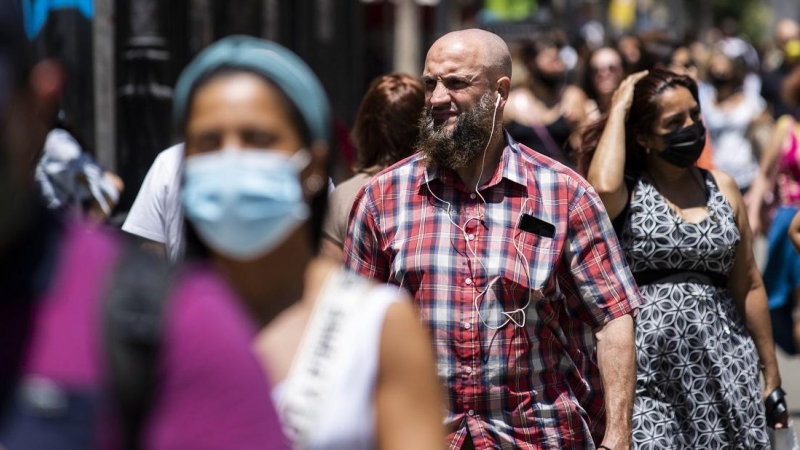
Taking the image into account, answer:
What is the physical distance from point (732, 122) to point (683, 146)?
8.62 meters

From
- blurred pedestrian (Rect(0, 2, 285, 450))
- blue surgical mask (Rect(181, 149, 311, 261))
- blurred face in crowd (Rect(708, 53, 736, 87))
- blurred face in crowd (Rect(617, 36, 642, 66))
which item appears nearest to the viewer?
blurred pedestrian (Rect(0, 2, 285, 450))

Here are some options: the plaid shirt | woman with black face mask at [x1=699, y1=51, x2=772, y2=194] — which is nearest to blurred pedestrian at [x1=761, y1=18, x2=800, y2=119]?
woman with black face mask at [x1=699, y1=51, x2=772, y2=194]

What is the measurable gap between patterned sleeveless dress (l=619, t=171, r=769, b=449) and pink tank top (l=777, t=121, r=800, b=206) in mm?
3677

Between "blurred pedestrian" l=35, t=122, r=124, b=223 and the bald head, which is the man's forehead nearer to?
the bald head

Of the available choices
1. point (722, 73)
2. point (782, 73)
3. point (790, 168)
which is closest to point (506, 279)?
point (790, 168)

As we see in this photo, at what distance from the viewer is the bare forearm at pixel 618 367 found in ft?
14.3

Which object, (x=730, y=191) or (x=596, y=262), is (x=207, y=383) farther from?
(x=730, y=191)

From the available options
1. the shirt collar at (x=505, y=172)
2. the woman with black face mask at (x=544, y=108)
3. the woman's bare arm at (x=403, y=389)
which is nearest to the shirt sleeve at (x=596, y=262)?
the shirt collar at (x=505, y=172)

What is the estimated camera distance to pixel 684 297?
533 cm

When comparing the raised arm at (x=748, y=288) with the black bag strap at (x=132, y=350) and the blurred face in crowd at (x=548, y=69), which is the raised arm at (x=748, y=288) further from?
the blurred face in crowd at (x=548, y=69)

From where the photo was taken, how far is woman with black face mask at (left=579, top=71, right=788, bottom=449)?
5.31 metres

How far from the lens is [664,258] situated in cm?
532

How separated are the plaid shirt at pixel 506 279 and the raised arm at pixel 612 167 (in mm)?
830

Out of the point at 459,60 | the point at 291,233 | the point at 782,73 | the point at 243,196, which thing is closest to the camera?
the point at 243,196
